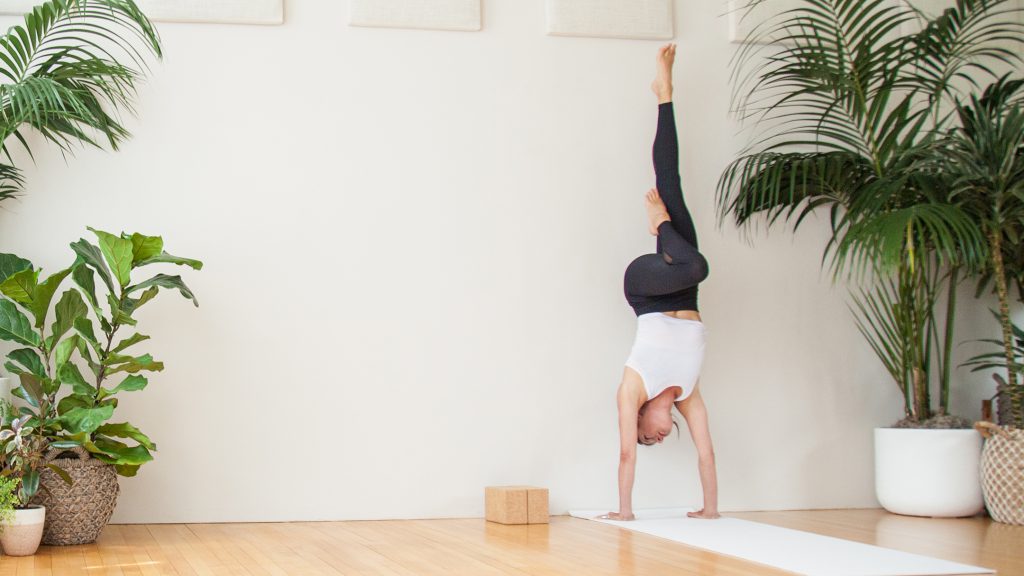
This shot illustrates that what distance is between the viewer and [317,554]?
3.40m

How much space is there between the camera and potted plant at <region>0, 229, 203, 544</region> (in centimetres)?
357

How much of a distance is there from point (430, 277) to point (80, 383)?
1.50 m

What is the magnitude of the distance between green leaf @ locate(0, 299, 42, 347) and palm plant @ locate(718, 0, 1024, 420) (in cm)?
285

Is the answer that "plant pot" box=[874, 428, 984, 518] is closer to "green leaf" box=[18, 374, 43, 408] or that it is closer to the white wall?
the white wall

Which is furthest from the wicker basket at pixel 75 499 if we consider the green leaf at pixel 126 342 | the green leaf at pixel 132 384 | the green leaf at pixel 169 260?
the green leaf at pixel 169 260

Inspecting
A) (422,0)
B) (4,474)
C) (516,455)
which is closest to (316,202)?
(422,0)

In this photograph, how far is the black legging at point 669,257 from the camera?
428 centimetres

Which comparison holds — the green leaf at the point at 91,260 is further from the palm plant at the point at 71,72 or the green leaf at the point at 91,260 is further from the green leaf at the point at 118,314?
the palm plant at the point at 71,72

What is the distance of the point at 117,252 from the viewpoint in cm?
372

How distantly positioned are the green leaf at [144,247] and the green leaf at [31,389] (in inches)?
20.5

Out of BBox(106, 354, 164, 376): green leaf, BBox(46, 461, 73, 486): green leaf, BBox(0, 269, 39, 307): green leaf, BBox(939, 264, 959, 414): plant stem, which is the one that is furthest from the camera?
BBox(939, 264, 959, 414): plant stem

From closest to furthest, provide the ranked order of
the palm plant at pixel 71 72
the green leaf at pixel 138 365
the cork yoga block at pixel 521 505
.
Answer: the green leaf at pixel 138 365 < the palm plant at pixel 71 72 < the cork yoga block at pixel 521 505

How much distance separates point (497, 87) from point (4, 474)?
2.49m

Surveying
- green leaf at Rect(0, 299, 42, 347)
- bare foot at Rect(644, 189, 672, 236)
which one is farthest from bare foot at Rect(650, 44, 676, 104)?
green leaf at Rect(0, 299, 42, 347)
